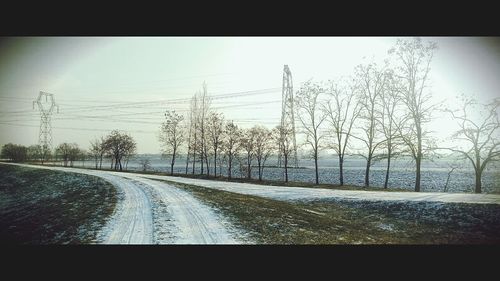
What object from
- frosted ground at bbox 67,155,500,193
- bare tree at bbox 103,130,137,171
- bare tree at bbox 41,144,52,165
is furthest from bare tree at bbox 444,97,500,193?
bare tree at bbox 41,144,52,165

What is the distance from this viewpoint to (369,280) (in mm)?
9406

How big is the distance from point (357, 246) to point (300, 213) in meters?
5.44

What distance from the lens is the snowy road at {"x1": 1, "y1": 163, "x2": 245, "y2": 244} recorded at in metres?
11.2

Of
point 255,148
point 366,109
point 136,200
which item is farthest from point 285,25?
point 255,148

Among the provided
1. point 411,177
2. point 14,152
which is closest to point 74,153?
point 14,152

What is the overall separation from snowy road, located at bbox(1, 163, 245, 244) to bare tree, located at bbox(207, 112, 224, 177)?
24495 mm

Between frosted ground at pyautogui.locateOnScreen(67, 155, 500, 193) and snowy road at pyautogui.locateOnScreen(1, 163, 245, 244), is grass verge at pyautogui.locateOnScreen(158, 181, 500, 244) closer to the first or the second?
snowy road at pyautogui.locateOnScreen(1, 163, 245, 244)

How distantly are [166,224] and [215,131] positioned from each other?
3013 cm

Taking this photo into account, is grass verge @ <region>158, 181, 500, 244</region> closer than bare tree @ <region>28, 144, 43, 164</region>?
Yes

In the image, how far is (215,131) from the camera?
42.6 meters

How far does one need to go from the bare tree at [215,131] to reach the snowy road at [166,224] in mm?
24495

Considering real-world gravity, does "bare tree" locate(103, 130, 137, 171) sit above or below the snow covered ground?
above

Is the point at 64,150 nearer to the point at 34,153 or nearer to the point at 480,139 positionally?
the point at 34,153

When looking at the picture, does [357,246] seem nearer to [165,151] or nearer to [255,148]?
[255,148]
